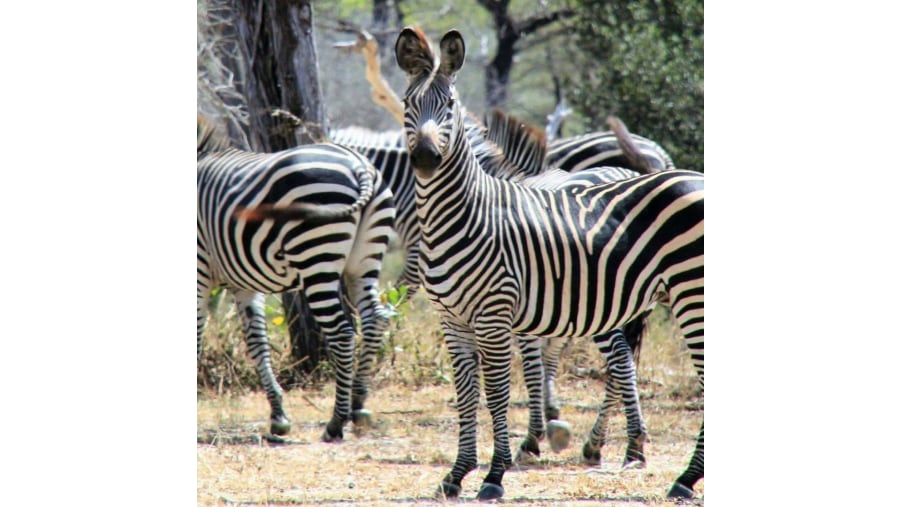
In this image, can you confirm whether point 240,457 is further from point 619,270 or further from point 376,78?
Answer: point 376,78

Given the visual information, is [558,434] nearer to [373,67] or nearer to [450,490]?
[450,490]

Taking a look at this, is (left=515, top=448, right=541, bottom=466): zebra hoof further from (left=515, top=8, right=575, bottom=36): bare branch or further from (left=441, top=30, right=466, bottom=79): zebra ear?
(left=515, top=8, right=575, bottom=36): bare branch

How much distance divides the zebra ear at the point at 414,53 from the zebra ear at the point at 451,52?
63 millimetres

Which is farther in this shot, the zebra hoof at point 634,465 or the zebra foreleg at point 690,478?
the zebra hoof at point 634,465

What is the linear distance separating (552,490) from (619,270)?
1044mm

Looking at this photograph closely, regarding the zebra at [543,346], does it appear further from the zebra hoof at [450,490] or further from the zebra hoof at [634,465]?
the zebra hoof at [450,490]

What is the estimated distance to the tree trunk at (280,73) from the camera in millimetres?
6996

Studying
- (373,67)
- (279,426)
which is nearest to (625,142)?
(279,426)

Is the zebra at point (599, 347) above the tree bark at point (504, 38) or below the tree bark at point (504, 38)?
below

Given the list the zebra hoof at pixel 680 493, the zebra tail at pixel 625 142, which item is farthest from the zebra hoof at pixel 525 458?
the zebra tail at pixel 625 142

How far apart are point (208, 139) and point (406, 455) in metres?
2.27
